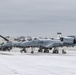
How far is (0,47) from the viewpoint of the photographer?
7781cm

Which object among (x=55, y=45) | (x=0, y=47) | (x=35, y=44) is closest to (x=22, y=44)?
(x=35, y=44)
